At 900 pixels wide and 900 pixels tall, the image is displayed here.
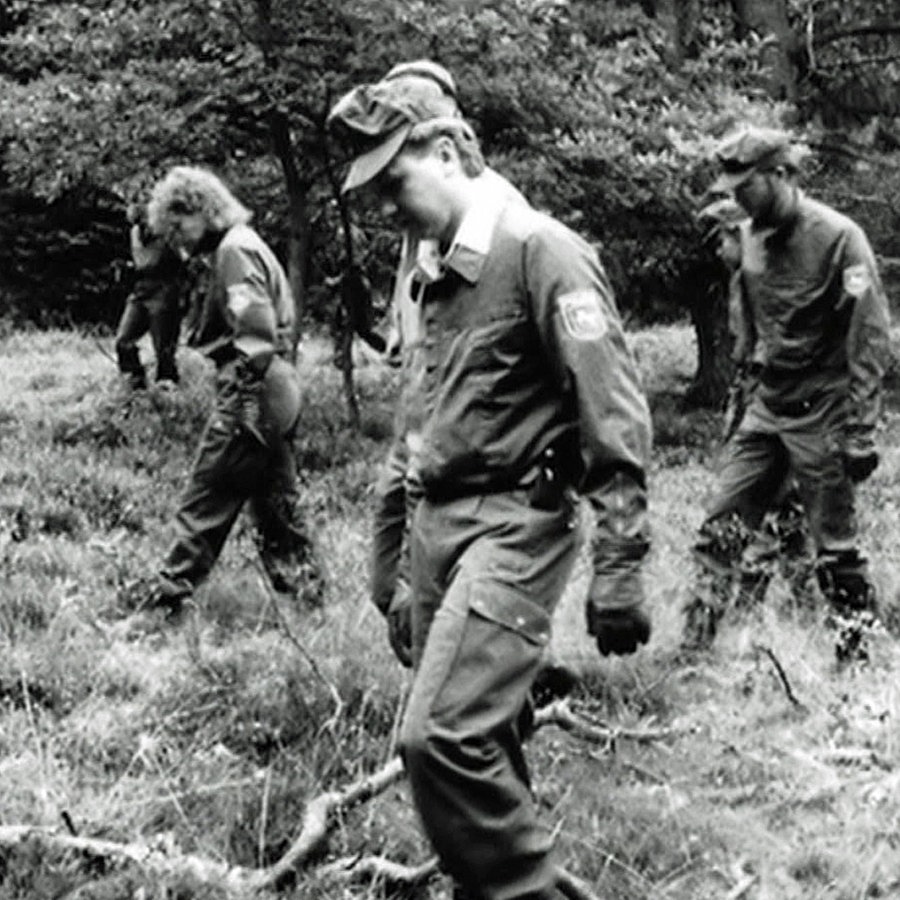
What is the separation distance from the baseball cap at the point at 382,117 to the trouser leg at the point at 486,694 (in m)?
0.80

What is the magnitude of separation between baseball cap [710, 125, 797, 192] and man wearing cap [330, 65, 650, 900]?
286 cm

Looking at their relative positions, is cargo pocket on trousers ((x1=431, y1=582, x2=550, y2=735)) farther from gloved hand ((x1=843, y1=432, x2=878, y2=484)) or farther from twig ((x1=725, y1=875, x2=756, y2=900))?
gloved hand ((x1=843, y1=432, x2=878, y2=484))

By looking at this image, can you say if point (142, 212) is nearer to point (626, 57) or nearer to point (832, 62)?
point (626, 57)

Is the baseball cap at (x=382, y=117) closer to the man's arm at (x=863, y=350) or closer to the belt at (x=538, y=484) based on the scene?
the belt at (x=538, y=484)

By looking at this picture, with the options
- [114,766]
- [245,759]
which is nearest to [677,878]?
[245,759]

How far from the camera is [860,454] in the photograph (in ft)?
21.5

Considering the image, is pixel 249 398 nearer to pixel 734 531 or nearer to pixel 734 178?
pixel 734 531

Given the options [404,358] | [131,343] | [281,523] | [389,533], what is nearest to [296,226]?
[131,343]

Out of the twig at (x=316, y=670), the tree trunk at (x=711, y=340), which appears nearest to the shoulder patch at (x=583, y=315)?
the twig at (x=316, y=670)

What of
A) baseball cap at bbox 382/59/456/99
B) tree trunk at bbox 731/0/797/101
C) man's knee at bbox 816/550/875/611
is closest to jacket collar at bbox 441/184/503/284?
baseball cap at bbox 382/59/456/99

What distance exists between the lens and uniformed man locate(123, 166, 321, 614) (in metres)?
7.17

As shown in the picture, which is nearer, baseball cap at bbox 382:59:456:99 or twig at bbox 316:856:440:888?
baseball cap at bbox 382:59:456:99

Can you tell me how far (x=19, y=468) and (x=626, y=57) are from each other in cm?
585

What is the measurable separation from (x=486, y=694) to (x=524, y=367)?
74 cm
